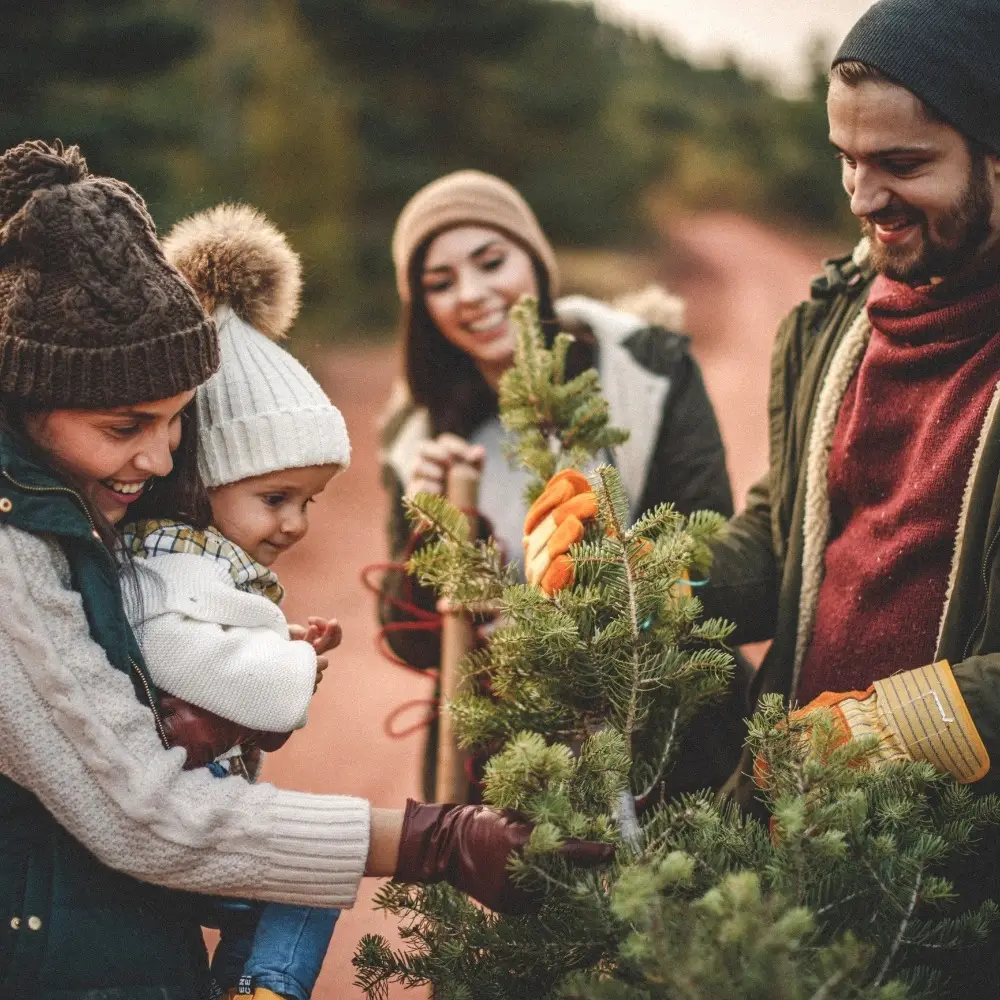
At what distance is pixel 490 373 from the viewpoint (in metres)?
3.47

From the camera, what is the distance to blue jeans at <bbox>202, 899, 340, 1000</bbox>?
72.1 inches

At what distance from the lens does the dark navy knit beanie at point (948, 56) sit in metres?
2.01

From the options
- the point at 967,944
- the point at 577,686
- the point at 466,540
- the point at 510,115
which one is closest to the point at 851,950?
the point at 967,944

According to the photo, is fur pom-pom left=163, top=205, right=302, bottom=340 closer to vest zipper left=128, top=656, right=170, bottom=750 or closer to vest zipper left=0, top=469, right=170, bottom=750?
vest zipper left=0, top=469, right=170, bottom=750

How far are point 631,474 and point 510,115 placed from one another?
1617 centimetres

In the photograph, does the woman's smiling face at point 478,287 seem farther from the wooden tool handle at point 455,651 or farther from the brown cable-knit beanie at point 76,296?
the brown cable-knit beanie at point 76,296

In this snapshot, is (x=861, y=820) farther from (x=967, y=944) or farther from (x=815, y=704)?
(x=815, y=704)

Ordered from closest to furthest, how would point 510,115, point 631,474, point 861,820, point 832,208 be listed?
point 861,820, point 631,474, point 510,115, point 832,208

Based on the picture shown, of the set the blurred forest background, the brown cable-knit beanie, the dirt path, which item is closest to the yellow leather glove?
the brown cable-knit beanie

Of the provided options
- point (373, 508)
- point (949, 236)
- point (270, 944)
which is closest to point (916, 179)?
point (949, 236)

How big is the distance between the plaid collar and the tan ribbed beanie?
1.76 m

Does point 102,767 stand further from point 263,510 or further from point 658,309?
point 658,309

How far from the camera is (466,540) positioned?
78.0 inches

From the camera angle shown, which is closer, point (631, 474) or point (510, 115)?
point (631, 474)
